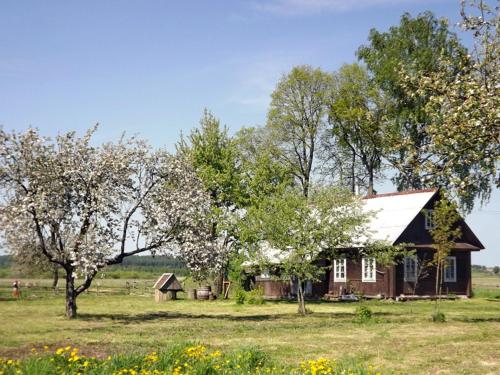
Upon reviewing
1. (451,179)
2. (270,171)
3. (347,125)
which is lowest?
(451,179)

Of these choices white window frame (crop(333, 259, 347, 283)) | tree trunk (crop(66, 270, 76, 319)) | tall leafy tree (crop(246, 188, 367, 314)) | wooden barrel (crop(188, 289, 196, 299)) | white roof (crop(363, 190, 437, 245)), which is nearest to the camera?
tree trunk (crop(66, 270, 76, 319))

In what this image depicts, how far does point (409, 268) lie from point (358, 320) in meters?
22.0

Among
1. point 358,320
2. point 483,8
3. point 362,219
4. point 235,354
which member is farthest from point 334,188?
point 235,354

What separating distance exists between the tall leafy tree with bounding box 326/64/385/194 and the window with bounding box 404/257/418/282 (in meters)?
15.1

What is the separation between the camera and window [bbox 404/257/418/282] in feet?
159

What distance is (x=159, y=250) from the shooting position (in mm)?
31453

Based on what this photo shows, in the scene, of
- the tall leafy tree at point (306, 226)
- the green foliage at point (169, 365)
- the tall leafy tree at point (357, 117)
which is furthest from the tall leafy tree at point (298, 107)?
the green foliage at point (169, 365)

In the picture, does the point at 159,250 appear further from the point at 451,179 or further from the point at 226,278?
the point at 226,278

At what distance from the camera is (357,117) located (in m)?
61.5

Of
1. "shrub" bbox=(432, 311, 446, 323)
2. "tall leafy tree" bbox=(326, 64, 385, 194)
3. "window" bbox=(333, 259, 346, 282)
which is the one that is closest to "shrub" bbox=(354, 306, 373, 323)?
→ "shrub" bbox=(432, 311, 446, 323)

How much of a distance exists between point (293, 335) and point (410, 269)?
27.8m

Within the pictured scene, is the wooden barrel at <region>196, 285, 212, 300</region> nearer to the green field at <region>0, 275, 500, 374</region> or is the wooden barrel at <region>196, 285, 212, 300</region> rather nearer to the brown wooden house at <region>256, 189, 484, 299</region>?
the brown wooden house at <region>256, 189, 484, 299</region>

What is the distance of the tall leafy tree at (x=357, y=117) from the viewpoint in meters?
61.2

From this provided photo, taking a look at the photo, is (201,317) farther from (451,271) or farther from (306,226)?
(451,271)
